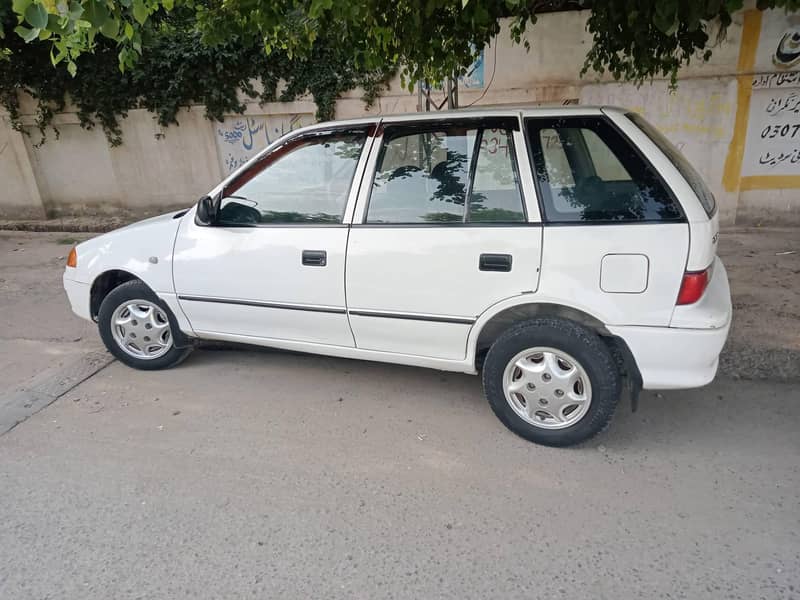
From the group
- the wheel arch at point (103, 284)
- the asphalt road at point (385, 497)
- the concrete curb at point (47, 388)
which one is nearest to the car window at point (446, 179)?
the asphalt road at point (385, 497)

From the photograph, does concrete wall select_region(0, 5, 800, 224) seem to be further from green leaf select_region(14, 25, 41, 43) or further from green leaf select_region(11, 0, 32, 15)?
green leaf select_region(11, 0, 32, 15)

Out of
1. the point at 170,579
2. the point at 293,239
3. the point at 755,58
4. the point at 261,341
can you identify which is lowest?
the point at 170,579

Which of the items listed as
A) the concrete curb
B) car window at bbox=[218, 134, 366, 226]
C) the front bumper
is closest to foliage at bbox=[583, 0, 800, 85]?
car window at bbox=[218, 134, 366, 226]

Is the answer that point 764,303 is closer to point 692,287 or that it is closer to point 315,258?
point 692,287

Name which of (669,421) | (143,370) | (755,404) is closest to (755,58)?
(755,404)

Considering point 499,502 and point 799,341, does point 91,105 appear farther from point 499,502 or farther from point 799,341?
point 799,341

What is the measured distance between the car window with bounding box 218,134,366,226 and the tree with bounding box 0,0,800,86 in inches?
30.2

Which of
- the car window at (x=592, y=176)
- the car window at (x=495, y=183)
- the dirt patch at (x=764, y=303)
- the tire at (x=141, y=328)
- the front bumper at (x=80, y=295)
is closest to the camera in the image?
the car window at (x=592, y=176)

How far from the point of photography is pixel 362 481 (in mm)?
2822

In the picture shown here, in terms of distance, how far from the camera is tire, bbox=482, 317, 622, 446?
2.83m

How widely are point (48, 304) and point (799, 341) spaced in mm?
6982

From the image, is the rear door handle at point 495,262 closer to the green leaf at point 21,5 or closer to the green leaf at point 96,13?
the green leaf at point 96,13

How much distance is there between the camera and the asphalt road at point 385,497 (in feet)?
7.26

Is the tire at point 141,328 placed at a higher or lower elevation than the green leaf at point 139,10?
lower
